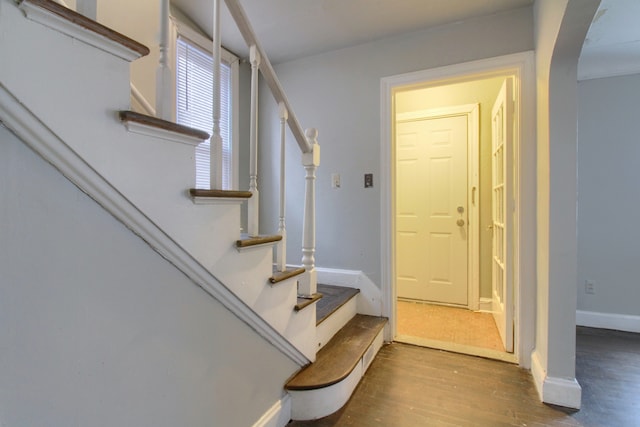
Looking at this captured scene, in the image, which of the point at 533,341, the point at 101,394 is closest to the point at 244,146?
the point at 101,394

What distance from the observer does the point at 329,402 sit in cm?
151

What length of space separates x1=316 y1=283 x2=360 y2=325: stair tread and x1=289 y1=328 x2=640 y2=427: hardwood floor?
450 millimetres

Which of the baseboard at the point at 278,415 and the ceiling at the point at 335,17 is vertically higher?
the ceiling at the point at 335,17

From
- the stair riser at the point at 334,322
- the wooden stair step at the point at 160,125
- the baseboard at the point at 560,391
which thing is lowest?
the baseboard at the point at 560,391

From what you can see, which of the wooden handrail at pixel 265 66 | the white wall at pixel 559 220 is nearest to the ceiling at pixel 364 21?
the white wall at pixel 559 220

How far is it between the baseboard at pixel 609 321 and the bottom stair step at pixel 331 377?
2.18 m

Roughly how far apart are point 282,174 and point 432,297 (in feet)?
8.50

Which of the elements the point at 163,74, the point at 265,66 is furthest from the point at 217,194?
the point at 265,66

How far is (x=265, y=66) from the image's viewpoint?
1345mm

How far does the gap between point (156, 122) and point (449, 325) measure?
2787 millimetres

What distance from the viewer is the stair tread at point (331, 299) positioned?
6.18 feet

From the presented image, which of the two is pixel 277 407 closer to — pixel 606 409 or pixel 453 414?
pixel 453 414

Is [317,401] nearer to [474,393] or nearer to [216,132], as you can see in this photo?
[474,393]

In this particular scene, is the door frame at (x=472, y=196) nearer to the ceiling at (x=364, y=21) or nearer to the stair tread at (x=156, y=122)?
the ceiling at (x=364, y=21)
